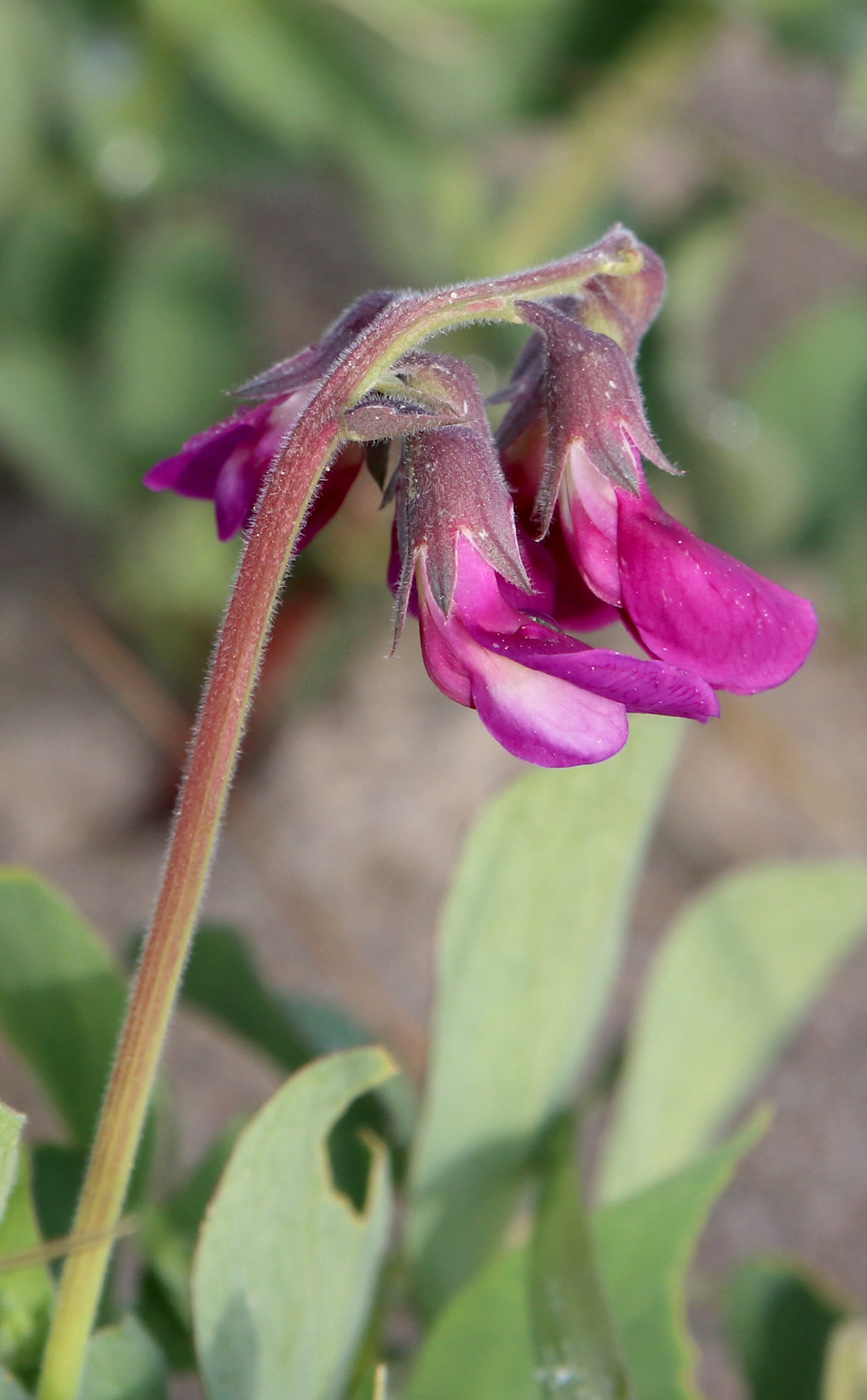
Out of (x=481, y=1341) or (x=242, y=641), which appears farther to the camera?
(x=481, y=1341)

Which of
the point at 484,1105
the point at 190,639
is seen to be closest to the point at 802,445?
the point at 190,639

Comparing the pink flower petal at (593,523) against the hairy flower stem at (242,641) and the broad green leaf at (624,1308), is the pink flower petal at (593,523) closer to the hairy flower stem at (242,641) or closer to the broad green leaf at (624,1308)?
the hairy flower stem at (242,641)

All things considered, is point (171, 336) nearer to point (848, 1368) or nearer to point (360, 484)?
point (360, 484)

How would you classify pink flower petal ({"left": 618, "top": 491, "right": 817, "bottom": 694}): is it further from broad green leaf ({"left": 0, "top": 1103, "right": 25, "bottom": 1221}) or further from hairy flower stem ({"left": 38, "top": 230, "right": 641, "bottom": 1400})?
broad green leaf ({"left": 0, "top": 1103, "right": 25, "bottom": 1221})

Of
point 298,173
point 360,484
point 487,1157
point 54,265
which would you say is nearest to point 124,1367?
point 487,1157

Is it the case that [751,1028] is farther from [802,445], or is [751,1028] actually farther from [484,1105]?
[802,445]

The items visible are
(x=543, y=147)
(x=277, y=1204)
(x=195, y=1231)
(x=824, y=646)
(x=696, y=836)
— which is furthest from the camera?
(x=543, y=147)
